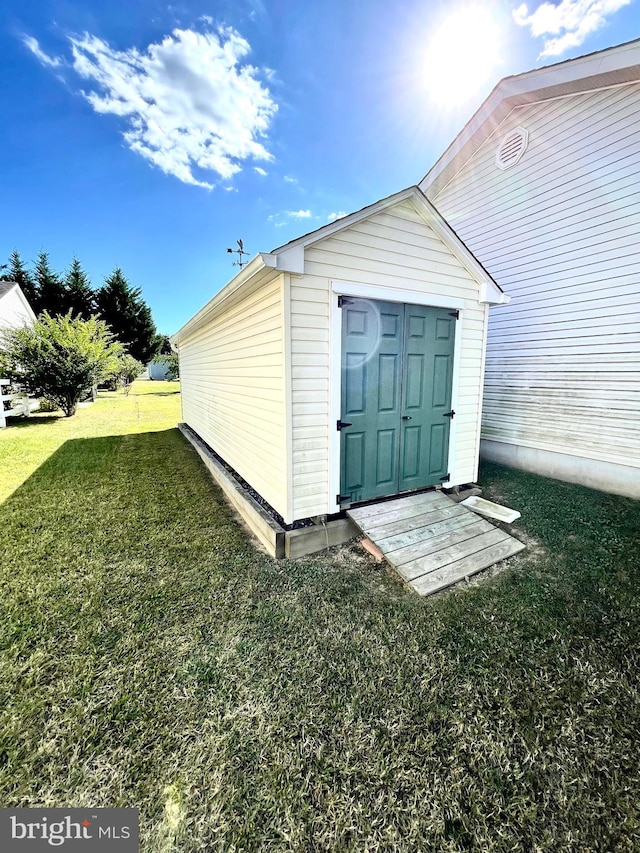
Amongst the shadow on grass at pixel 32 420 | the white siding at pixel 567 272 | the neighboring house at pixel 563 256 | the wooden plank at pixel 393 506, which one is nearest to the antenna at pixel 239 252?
the shadow on grass at pixel 32 420

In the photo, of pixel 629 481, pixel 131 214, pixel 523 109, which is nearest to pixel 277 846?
pixel 629 481

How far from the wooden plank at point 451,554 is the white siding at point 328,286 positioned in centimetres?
99

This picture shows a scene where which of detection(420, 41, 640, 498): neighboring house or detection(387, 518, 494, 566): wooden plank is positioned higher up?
detection(420, 41, 640, 498): neighboring house

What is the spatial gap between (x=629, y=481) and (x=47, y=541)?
6.96 m

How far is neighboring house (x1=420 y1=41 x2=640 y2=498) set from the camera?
4246mm

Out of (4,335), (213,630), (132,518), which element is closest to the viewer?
(213,630)

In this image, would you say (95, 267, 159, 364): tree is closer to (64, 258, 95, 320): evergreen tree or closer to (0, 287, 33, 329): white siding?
(64, 258, 95, 320): evergreen tree

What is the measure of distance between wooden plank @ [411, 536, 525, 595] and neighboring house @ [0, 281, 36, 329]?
15322mm

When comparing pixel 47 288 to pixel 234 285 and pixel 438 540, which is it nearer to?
pixel 234 285

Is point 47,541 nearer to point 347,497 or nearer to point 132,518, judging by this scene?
point 132,518

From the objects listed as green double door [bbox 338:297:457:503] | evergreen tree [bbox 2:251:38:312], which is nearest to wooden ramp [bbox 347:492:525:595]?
green double door [bbox 338:297:457:503]

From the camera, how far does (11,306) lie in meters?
13.4

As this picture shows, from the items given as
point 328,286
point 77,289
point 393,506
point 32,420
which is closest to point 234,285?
point 328,286

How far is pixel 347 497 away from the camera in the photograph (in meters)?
3.45
